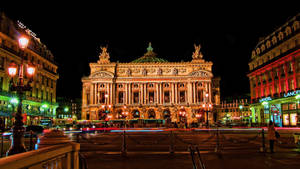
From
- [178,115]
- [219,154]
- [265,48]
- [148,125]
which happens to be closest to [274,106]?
[265,48]

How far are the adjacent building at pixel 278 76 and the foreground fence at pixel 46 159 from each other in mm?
46681

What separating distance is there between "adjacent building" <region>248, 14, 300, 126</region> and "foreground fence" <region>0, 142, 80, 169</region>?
153ft

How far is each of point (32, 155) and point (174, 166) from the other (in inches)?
333

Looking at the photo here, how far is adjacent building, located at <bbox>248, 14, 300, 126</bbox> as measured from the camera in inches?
1892

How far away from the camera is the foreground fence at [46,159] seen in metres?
2.85

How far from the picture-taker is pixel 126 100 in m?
90.1

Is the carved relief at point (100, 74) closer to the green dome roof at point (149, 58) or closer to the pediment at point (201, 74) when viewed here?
the green dome roof at point (149, 58)

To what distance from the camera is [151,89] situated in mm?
92062

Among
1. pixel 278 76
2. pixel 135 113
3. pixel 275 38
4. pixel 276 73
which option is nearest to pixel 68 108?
pixel 135 113

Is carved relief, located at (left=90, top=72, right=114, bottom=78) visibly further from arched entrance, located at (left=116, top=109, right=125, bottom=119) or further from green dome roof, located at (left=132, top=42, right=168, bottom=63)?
green dome roof, located at (left=132, top=42, right=168, bottom=63)

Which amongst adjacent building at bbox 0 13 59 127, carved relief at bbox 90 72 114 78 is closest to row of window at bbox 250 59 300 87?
adjacent building at bbox 0 13 59 127

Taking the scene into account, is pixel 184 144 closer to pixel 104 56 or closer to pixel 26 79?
pixel 26 79

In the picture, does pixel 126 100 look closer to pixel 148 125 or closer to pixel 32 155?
pixel 148 125

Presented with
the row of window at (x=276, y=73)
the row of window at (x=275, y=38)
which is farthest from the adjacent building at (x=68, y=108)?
the row of window at (x=275, y=38)
